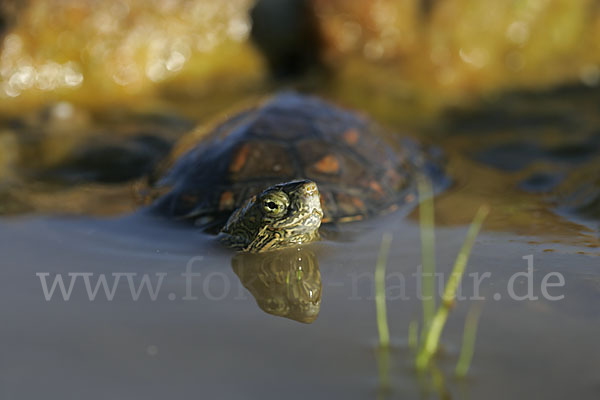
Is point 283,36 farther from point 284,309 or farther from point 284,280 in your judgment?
point 284,309

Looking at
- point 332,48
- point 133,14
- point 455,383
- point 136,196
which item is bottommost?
point 455,383

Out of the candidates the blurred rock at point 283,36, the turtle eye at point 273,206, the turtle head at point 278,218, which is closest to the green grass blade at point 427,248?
the turtle head at point 278,218

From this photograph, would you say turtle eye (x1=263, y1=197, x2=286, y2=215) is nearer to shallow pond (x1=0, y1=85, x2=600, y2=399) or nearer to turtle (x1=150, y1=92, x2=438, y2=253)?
turtle (x1=150, y1=92, x2=438, y2=253)

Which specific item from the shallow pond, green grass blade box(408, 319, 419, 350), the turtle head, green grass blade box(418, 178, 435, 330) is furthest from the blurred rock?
green grass blade box(408, 319, 419, 350)

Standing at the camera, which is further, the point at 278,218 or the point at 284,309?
the point at 278,218

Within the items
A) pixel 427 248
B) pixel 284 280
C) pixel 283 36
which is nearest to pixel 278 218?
pixel 284 280

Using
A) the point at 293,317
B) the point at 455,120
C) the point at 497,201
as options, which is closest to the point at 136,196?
the point at 293,317

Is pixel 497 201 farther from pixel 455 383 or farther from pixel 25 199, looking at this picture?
pixel 25 199

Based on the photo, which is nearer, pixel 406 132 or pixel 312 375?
pixel 312 375
